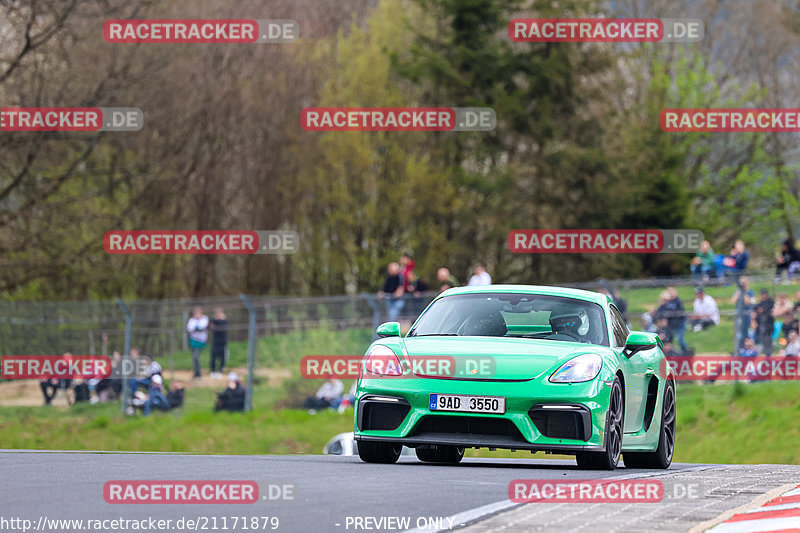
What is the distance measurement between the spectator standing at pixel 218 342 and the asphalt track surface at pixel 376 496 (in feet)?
49.9

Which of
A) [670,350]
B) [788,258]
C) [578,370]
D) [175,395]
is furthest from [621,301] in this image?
[578,370]

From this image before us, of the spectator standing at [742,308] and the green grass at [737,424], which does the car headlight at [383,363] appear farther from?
the spectator standing at [742,308]


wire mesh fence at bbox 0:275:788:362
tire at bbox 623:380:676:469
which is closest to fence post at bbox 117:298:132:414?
wire mesh fence at bbox 0:275:788:362

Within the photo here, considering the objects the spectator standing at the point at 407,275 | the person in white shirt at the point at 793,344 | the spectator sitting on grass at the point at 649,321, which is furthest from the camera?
the spectator standing at the point at 407,275

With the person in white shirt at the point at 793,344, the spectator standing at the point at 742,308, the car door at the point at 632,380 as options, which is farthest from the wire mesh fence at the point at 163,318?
the car door at the point at 632,380

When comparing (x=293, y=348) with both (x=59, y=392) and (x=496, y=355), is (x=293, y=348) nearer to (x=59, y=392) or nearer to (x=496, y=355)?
(x=59, y=392)

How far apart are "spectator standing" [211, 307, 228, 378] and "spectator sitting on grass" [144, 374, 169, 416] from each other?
1.03 metres

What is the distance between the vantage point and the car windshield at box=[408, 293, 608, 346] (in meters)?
11.1

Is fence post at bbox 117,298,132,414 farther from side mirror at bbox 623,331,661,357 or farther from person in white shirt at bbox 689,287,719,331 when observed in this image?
side mirror at bbox 623,331,661,357

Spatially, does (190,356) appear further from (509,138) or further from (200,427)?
(509,138)

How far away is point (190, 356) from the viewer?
87.1ft

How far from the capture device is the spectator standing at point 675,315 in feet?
80.2

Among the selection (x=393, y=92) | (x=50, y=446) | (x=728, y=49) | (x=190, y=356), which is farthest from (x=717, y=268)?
(x=728, y=49)

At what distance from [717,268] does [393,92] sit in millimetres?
24015
